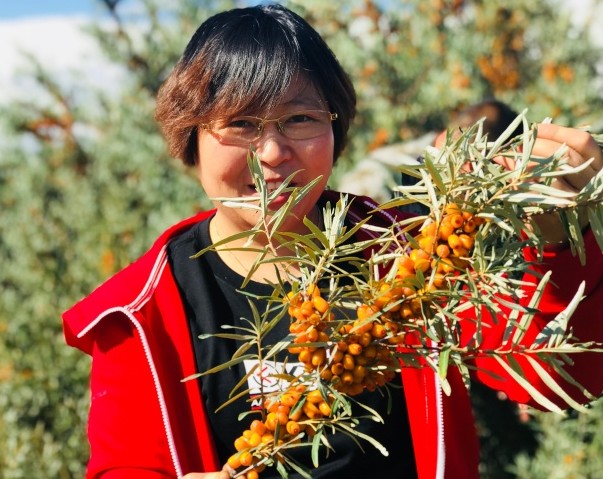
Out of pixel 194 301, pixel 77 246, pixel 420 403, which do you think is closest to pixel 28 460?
pixel 77 246

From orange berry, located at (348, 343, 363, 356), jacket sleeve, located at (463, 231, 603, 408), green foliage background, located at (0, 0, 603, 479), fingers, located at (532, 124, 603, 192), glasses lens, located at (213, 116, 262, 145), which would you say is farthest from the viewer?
green foliage background, located at (0, 0, 603, 479)

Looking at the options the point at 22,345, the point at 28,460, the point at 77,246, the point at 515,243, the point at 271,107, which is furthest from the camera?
the point at 77,246

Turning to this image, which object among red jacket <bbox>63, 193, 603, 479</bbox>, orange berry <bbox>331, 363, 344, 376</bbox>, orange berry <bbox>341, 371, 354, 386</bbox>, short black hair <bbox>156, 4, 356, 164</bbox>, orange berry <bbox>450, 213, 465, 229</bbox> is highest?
short black hair <bbox>156, 4, 356, 164</bbox>

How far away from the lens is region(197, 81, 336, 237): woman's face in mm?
1362

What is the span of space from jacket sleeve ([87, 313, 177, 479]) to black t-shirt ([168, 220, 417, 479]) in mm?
91

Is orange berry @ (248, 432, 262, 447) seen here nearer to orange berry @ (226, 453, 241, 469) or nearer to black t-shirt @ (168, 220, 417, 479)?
orange berry @ (226, 453, 241, 469)

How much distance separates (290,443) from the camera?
1041 mm

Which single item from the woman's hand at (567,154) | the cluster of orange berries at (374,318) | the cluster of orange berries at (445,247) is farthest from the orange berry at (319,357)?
the woman's hand at (567,154)

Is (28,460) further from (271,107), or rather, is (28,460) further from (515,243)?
(515,243)

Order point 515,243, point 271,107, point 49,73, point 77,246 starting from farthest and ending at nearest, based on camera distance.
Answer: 1. point 49,73
2. point 77,246
3. point 271,107
4. point 515,243

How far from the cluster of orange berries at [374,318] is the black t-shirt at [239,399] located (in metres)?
0.37

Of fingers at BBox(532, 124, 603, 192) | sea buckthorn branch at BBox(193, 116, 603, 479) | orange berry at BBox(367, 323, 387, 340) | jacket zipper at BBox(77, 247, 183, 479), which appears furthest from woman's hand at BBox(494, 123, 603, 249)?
jacket zipper at BBox(77, 247, 183, 479)

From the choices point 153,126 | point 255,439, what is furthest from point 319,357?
point 153,126

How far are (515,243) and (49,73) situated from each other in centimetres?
367
